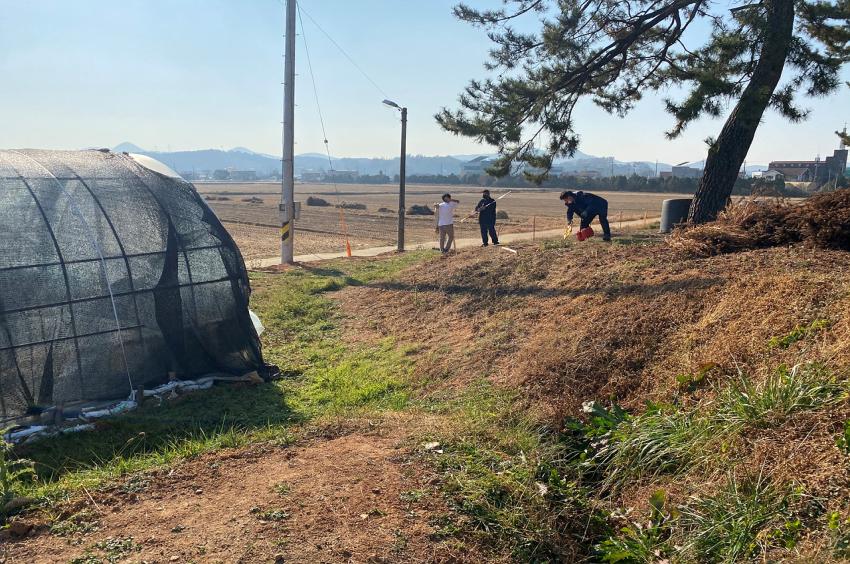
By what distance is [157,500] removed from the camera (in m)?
4.50

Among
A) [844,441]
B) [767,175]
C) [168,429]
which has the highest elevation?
[767,175]

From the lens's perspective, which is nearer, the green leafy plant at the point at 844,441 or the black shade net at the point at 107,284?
the green leafy plant at the point at 844,441

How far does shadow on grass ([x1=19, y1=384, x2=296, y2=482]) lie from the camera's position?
226 inches

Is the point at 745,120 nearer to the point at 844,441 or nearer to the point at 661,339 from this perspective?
the point at 661,339

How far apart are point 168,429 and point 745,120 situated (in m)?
9.82

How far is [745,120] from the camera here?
36.5 ft

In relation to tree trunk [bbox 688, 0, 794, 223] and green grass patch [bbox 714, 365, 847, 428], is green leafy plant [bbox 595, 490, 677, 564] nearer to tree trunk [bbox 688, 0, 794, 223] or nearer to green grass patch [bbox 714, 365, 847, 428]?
green grass patch [bbox 714, 365, 847, 428]

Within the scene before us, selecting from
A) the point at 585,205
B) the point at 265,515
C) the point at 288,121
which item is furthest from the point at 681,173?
the point at 265,515

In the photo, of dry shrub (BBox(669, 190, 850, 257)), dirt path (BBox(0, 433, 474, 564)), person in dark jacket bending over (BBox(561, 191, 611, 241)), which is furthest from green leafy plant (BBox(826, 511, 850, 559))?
person in dark jacket bending over (BBox(561, 191, 611, 241))

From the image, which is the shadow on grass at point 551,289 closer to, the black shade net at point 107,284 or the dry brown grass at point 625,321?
the dry brown grass at point 625,321

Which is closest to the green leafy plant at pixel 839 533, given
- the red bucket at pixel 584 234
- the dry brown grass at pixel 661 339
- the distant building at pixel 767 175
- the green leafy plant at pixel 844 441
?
the dry brown grass at pixel 661 339

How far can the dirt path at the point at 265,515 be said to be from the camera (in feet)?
12.4

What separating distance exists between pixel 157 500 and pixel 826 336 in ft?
15.9

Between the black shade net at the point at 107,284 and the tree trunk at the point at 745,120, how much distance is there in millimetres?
8221
